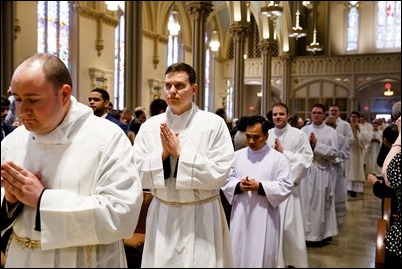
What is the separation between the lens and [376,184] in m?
3.80

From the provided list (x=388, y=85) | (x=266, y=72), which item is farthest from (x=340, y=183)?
(x=388, y=85)

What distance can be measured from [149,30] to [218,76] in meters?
7.60

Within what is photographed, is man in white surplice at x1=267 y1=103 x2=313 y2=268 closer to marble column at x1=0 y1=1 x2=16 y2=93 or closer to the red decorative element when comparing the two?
marble column at x1=0 y1=1 x2=16 y2=93

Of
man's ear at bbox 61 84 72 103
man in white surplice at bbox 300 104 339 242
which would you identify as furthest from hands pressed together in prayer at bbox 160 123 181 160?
man in white surplice at bbox 300 104 339 242

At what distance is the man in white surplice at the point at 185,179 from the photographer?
9.82ft

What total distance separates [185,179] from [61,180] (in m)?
1.32

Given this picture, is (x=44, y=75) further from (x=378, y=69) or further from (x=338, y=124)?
(x=378, y=69)

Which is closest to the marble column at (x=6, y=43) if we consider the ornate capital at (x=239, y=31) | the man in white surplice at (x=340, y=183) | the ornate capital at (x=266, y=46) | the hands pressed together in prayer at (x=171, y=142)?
the man in white surplice at (x=340, y=183)

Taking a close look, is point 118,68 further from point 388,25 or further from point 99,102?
point 99,102

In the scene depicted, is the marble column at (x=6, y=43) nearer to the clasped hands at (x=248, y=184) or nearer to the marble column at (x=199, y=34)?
the marble column at (x=199, y=34)

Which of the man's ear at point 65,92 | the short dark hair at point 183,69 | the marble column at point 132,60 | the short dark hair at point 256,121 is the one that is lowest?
the short dark hair at point 256,121

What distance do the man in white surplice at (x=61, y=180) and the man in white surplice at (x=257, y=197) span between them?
2101 mm

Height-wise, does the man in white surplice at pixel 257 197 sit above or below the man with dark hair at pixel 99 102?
below

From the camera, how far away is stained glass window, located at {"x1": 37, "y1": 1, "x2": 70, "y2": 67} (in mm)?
14984
